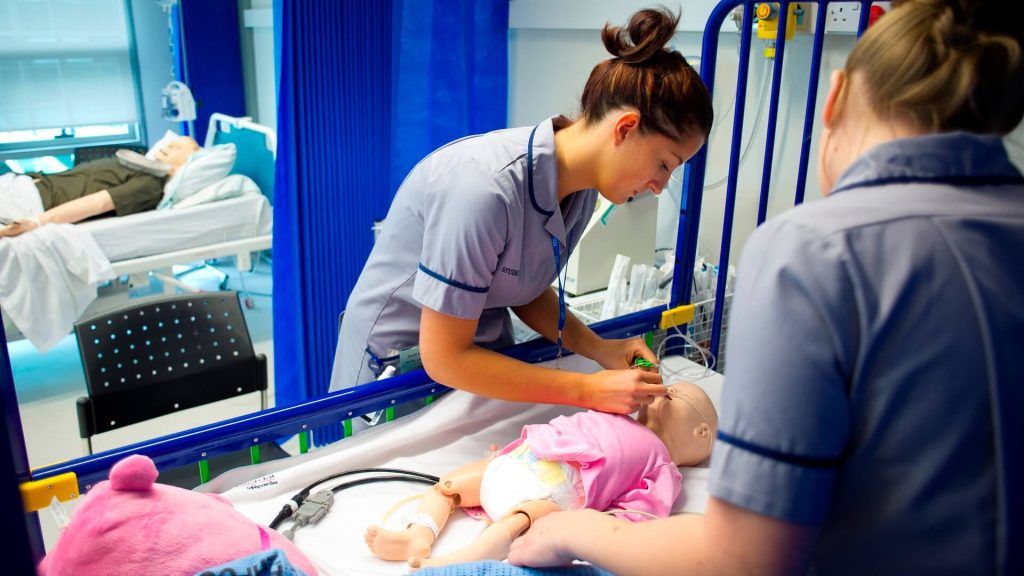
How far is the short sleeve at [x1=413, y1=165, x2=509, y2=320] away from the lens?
4.73 feet

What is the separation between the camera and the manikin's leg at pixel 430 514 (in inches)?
54.1

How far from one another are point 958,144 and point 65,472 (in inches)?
55.2

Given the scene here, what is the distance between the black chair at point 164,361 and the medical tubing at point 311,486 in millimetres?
531

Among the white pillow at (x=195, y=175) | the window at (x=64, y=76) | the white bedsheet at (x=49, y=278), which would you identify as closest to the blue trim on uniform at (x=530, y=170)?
the white bedsheet at (x=49, y=278)

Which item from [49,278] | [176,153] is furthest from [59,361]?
[176,153]

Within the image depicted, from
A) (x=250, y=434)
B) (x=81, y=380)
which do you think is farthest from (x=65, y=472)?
(x=81, y=380)

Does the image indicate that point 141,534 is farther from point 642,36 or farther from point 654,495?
point 642,36

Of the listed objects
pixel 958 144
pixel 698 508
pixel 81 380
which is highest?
pixel 958 144

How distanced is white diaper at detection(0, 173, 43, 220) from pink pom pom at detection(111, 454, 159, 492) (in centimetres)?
337

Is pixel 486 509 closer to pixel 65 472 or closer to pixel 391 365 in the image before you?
pixel 391 365

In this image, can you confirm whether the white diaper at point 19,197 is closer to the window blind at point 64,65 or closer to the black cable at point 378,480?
the window blind at point 64,65

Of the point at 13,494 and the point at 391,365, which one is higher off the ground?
the point at 13,494

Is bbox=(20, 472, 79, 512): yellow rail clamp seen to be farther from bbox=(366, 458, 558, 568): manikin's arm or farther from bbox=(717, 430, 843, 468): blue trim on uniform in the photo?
bbox=(717, 430, 843, 468): blue trim on uniform

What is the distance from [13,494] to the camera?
28.5 inches
